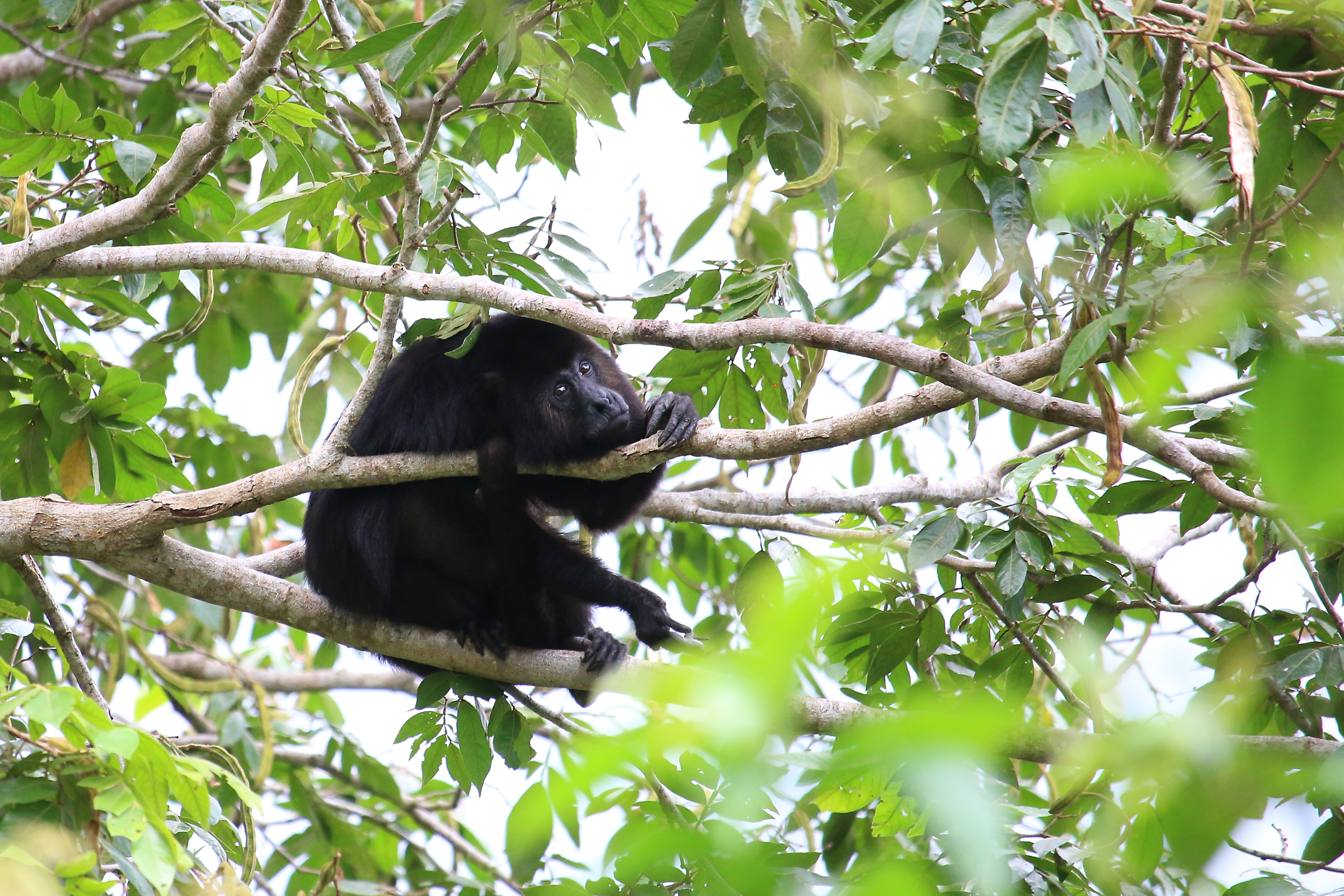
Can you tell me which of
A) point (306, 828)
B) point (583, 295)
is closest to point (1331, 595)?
point (583, 295)

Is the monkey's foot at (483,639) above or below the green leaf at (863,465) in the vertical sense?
below

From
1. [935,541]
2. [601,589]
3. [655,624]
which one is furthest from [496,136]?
[935,541]

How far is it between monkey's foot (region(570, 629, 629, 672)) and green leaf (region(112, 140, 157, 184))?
1.85 m

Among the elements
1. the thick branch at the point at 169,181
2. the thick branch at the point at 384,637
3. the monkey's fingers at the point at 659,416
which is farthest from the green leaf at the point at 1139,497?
the thick branch at the point at 169,181

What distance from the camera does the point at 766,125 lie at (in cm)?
279

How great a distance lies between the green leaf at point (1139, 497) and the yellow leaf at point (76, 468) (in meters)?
2.91

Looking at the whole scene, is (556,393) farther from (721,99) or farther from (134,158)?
(134,158)

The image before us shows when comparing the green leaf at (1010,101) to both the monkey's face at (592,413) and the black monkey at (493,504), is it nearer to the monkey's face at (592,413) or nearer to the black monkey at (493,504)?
the black monkey at (493,504)

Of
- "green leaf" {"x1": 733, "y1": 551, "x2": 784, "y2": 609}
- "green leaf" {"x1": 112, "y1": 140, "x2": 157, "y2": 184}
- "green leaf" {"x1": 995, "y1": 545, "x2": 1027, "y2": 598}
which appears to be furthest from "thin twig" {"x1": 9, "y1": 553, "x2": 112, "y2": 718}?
"green leaf" {"x1": 995, "y1": 545, "x2": 1027, "y2": 598}

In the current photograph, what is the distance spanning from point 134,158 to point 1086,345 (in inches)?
95.6

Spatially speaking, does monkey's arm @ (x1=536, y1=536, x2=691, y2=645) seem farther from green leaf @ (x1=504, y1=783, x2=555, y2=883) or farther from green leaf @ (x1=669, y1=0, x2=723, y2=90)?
green leaf @ (x1=504, y1=783, x2=555, y2=883)

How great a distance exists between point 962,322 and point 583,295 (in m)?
1.14

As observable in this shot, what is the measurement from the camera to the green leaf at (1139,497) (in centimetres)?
285

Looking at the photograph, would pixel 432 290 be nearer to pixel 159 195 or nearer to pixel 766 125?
pixel 159 195
